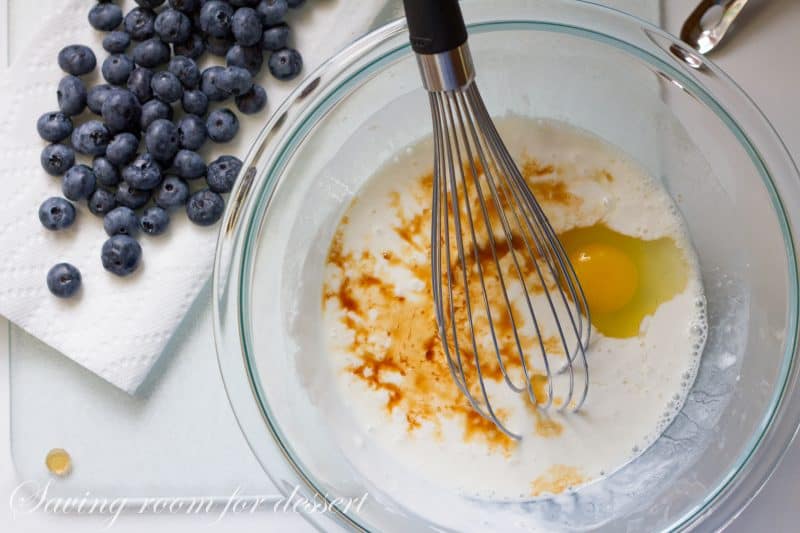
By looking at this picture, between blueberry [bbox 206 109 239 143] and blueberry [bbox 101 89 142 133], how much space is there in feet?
0.28

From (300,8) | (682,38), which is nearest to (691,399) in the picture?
(682,38)

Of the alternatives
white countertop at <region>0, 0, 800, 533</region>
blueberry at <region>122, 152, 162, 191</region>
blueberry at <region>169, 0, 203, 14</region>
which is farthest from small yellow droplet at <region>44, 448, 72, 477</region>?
white countertop at <region>0, 0, 800, 533</region>

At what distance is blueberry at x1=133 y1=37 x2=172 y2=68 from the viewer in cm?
103

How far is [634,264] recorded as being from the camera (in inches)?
39.9

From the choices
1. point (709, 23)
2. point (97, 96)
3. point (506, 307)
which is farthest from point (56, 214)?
point (709, 23)

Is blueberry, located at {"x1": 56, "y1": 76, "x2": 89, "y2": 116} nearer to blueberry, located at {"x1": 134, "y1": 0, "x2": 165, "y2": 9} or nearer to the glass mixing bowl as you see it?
blueberry, located at {"x1": 134, "y1": 0, "x2": 165, "y2": 9}

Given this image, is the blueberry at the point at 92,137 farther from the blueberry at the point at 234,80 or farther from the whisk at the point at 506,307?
the whisk at the point at 506,307

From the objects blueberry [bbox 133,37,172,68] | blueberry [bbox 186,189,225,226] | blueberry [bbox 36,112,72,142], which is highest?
blueberry [bbox 133,37,172,68]

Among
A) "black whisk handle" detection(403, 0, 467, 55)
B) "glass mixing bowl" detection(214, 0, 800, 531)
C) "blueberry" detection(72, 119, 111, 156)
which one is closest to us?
"black whisk handle" detection(403, 0, 467, 55)

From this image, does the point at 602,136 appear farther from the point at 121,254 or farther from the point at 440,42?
the point at 121,254

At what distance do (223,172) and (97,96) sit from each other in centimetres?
18

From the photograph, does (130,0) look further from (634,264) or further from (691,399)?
(691,399)

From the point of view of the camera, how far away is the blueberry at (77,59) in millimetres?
1032

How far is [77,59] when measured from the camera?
103 centimetres
